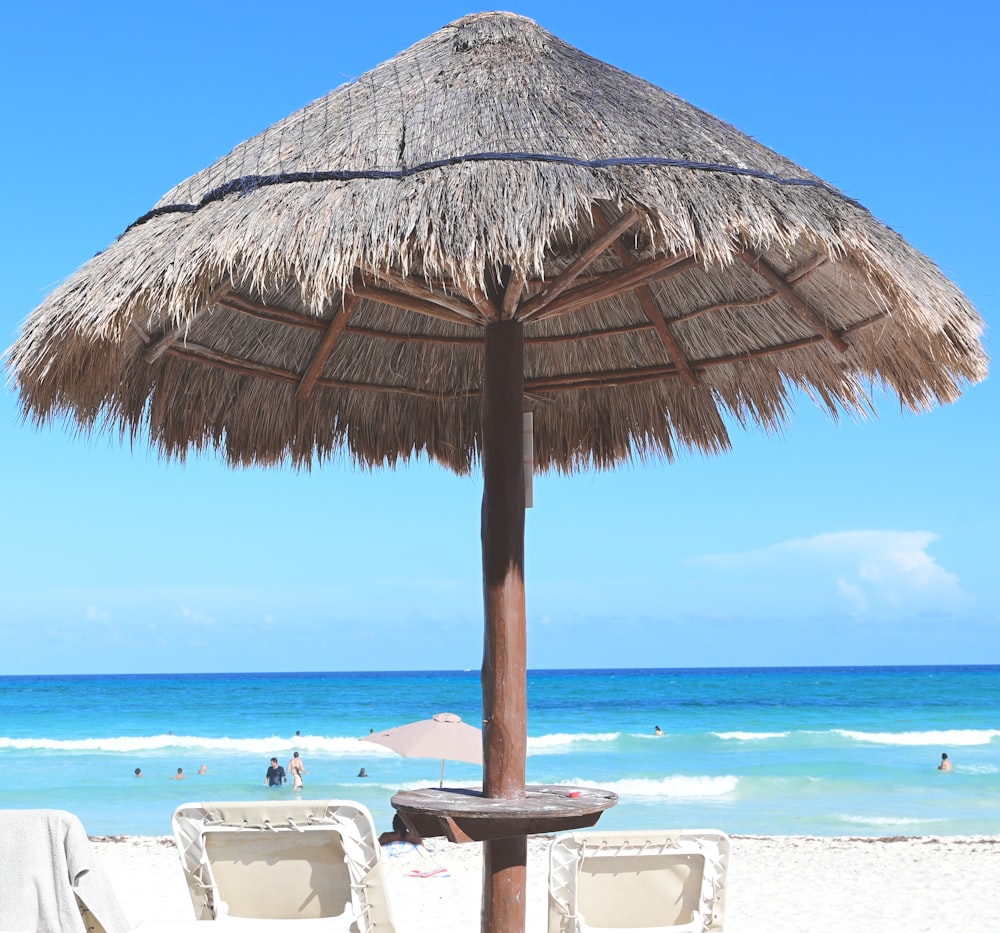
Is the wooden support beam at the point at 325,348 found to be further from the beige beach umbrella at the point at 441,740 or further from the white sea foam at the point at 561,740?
the white sea foam at the point at 561,740

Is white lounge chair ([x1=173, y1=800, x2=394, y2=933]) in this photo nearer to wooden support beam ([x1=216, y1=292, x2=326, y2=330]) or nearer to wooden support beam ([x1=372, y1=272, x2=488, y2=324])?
wooden support beam ([x1=372, y1=272, x2=488, y2=324])

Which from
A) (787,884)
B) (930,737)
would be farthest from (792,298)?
(930,737)

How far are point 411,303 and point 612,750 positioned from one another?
60.2 ft

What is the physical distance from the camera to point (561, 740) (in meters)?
22.1

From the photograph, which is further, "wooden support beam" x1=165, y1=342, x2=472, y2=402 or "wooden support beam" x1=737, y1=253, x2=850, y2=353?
"wooden support beam" x1=165, y1=342, x2=472, y2=402

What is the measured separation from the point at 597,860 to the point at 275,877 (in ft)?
2.55

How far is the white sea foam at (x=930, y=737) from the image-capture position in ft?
70.2

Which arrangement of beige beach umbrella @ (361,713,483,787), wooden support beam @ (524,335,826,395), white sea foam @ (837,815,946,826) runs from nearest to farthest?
wooden support beam @ (524,335,826,395) < beige beach umbrella @ (361,713,483,787) < white sea foam @ (837,815,946,826)

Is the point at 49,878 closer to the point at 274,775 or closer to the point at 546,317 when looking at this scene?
the point at 546,317

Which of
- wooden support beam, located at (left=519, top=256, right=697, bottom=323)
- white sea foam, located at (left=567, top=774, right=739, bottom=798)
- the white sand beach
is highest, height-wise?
wooden support beam, located at (left=519, top=256, right=697, bottom=323)

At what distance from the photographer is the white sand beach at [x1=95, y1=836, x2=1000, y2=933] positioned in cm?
633

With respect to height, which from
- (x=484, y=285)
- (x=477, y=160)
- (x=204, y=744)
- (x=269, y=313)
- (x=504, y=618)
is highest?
(x=477, y=160)

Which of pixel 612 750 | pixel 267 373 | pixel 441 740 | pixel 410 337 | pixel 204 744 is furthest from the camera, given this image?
pixel 204 744

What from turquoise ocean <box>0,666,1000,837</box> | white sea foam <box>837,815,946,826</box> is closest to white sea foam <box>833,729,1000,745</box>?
turquoise ocean <box>0,666,1000,837</box>
